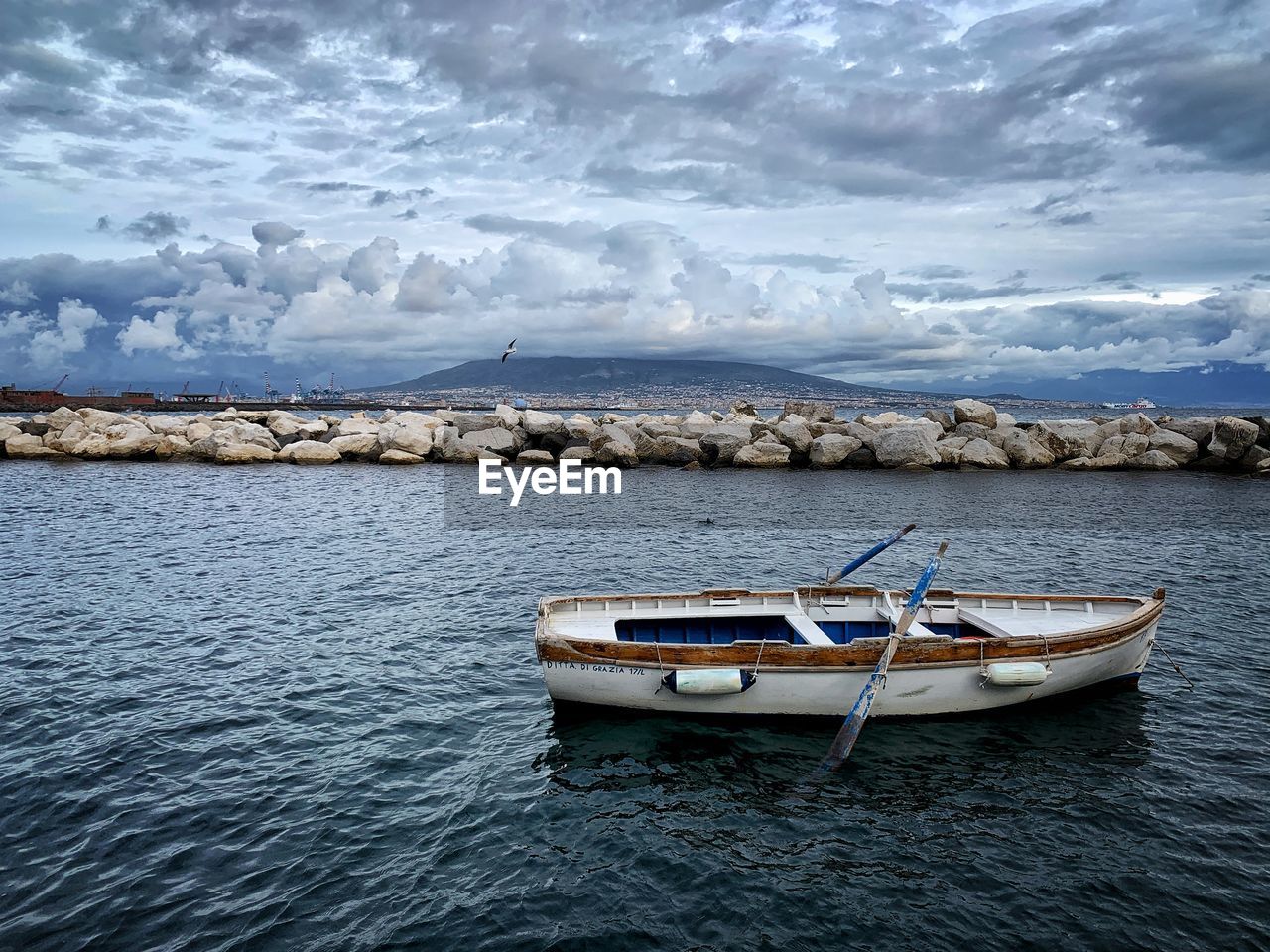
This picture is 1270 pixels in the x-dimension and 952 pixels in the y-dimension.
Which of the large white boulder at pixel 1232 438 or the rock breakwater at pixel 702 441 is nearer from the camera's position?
the large white boulder at pixel 1232 438

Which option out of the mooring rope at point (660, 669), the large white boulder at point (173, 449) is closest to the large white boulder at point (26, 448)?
the large white boulder at point (173, 449)

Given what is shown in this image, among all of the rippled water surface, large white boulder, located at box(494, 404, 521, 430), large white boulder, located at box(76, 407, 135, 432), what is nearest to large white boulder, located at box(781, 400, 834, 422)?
large white boulder, located at box(494, 404, 521, 430)

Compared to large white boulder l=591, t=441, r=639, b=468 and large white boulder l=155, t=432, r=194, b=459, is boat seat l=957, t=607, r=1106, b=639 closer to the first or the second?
large white boulder l=591, t=441, r=639, b=468

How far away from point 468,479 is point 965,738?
131 ft

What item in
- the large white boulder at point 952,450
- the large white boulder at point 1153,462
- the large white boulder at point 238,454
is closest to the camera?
the large white boulder at point 1153,462

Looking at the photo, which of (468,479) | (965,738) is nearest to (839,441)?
(468,479)

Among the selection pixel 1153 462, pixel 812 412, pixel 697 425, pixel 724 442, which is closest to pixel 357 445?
pixel 697 425

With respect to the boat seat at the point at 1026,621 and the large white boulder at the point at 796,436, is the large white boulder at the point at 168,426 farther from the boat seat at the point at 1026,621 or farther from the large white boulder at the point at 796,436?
the boat seat at the point at 1026,621

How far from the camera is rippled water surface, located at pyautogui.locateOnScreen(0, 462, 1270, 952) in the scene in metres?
9.26

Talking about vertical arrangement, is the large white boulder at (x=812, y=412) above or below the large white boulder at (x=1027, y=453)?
above
